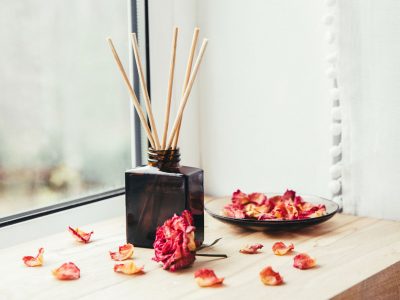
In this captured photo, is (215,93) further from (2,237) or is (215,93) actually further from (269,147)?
(2,237)

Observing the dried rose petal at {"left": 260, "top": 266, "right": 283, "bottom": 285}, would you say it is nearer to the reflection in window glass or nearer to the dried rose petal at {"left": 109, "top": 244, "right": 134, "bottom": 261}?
the dried rose petal at {"left": 109, "top": 244, "right": 134, "bottom": 261}

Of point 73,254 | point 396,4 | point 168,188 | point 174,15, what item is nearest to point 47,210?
point 73,254

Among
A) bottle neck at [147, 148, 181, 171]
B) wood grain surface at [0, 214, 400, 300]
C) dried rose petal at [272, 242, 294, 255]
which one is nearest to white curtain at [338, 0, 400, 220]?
wood grain surface at [0, 214, 400, 300]

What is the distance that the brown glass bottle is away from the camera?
1.08 m

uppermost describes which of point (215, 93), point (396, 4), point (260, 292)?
point (396, 4)

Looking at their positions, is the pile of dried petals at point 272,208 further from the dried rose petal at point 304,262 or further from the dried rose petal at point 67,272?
the dried rose petal at point 67,272

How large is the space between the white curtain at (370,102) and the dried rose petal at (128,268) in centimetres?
55

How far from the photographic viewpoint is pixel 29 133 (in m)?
1.31

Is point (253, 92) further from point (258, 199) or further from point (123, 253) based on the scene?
point (123, 253)

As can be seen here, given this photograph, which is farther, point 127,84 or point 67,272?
point 127,84

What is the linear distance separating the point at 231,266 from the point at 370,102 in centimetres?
48

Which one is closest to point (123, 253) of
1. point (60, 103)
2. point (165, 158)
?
point (165, 158)

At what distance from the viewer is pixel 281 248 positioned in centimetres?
105

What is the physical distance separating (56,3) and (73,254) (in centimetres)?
56
